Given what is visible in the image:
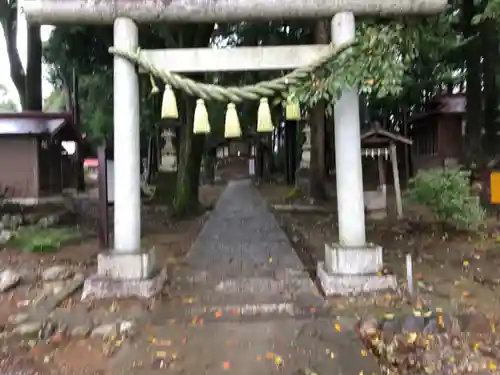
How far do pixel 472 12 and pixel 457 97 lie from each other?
30.6ft

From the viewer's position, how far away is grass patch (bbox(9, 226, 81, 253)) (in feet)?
33.5

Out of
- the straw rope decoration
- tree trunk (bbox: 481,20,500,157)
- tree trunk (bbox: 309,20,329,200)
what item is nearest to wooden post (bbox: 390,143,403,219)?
tree trunk (bbox: 481,20,500,157)

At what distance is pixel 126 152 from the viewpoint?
6938mm

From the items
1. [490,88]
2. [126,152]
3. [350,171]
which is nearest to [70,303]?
[126,152]

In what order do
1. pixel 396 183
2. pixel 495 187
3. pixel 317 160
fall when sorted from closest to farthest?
pixel 495 187
pixel 396 183
pixel 317 160

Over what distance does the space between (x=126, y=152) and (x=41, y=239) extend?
471 cm

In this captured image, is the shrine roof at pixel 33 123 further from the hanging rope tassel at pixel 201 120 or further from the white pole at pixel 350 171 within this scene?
the white pole at pixel 350 171

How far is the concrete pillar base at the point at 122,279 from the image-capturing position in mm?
6699

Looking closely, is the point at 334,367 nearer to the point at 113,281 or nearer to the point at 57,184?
the point at 113,281

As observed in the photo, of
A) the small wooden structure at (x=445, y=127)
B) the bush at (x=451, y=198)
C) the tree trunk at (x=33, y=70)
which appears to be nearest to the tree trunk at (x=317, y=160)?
the small wooden structure at (x=445, y=127)

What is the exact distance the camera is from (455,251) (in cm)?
915

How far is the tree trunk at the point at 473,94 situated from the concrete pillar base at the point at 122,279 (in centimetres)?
1296

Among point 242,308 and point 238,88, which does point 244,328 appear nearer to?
point 242,308

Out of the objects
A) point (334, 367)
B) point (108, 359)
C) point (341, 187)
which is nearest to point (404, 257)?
point (341, 187)
